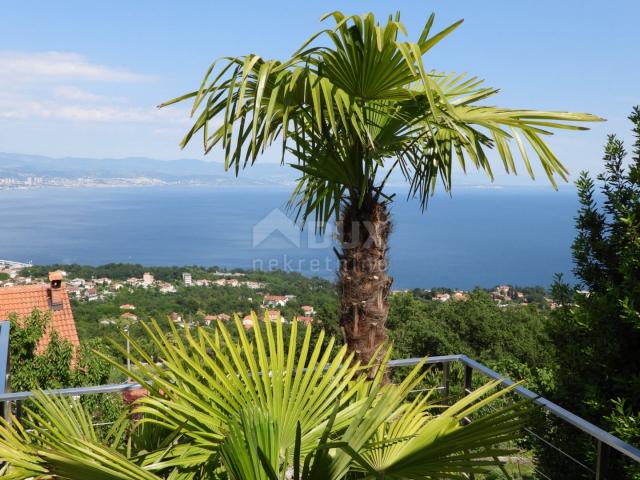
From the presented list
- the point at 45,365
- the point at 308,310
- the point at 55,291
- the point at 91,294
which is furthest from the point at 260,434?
the point at 91,294

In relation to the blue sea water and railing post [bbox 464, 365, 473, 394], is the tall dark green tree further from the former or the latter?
the blue sea water

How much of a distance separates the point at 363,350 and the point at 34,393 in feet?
4.46

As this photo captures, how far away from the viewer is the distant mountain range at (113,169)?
108500 millimetres

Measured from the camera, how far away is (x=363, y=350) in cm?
251

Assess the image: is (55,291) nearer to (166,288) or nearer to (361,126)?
(166,288)

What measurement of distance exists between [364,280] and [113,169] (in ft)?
468

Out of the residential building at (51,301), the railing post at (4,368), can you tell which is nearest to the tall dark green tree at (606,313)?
the railing post at (4,368)

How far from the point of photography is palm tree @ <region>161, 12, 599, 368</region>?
217 centimetres

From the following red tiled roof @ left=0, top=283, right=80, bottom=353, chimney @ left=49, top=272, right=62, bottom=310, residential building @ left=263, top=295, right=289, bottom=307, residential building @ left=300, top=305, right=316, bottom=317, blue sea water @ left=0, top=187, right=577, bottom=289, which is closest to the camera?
red tiled roof @ left=0, top=283, right=80, bottom=353

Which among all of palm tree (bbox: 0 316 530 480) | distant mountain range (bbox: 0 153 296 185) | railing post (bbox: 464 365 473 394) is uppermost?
distant mountain range (bbox: 0 153 296 185)

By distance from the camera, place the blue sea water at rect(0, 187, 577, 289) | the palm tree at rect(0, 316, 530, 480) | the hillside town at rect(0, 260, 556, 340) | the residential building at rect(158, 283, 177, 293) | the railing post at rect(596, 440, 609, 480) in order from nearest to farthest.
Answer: the palm tree at rect(0, 316, 530, 480), the railing post at rect(596, 440, 609, 480), the hillside town at rect(0, 260, 556, 340), the residential building at rect(158, 283, 177, 293), the blue sea water at rect(0, 187, 577, 289)

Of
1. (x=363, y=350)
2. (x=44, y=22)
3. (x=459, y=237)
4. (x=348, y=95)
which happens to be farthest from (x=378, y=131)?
(x=459, y=237)

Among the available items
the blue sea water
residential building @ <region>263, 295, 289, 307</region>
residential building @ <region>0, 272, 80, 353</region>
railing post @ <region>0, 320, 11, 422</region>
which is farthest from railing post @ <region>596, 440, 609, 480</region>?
the blue sea water

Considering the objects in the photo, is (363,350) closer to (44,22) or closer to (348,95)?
(348,95)
